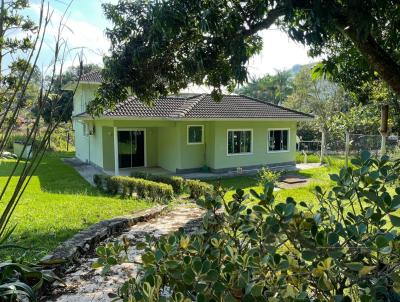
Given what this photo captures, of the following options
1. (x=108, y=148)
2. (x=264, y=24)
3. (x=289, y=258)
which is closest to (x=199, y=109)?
(x=108, y=148)

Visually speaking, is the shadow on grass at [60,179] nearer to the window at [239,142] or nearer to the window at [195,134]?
the window at [195,134]

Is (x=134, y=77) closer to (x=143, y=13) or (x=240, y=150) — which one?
(x=143, y=13)

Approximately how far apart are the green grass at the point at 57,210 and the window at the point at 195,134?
609 centimetres

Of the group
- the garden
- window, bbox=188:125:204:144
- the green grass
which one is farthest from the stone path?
window, bbox=188:125:204:144

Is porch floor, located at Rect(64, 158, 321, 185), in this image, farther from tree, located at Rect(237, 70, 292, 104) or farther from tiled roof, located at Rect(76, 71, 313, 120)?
tree, located at Rect(237, 70, 292, 104)

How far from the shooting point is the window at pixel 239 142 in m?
19.2

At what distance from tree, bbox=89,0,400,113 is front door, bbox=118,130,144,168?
10936 mm

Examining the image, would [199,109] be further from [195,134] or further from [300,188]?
[300,188]

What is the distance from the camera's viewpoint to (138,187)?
11.9m

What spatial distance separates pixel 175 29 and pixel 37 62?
3799mm

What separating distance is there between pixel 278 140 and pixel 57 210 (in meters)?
14.5

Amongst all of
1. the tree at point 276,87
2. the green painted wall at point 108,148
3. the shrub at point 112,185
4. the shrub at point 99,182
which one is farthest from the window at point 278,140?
the tree at point 276,87

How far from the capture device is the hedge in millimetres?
11359

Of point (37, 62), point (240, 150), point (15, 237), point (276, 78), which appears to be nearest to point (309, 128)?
point (240, 150)
